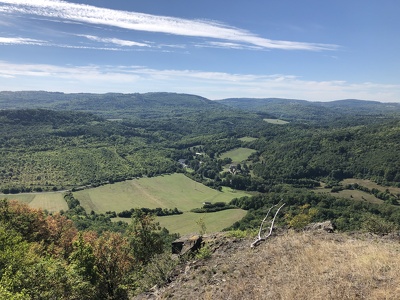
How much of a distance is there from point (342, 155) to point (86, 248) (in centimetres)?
20385

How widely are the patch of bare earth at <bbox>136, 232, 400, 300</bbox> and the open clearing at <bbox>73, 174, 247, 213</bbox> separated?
10343 cm

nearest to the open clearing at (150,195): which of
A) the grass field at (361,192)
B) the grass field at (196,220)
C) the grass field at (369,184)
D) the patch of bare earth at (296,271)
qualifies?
the grass field at (196,220)

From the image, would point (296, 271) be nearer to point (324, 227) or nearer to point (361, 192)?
point (324, 227)

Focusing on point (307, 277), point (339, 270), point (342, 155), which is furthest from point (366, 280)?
point (342, 155)

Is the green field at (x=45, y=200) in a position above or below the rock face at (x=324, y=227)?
below

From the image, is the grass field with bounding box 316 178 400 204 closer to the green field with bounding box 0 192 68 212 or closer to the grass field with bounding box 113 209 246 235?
the grass field with bounding box 113 209 246 235

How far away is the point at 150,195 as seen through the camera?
145 meters

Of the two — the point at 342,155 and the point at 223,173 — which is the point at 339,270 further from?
the point at 342,155

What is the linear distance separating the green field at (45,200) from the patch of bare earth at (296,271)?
4606 inches

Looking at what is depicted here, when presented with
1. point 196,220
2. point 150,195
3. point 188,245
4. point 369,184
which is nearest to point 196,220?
point 196,220

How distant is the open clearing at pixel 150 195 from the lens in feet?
422

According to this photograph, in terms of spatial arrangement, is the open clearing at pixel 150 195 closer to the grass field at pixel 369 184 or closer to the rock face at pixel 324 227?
the grass field at pixel 369 184

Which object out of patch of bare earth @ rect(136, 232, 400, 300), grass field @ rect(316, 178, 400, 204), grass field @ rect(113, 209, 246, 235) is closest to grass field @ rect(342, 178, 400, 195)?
grass field @ rect(316, 178, 400, 204)

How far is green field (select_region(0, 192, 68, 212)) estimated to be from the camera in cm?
12425
